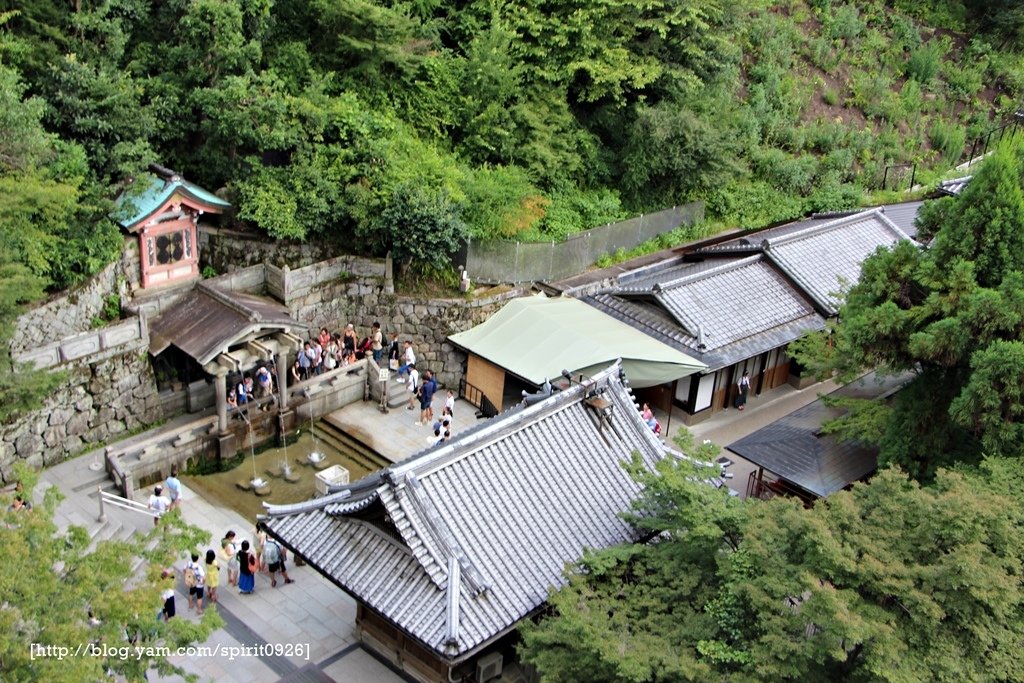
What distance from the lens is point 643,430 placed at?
24.6m

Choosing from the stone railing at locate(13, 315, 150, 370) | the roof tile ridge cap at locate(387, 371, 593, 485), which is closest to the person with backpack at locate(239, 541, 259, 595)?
the roof tile ridge cap at locate(387, 371, 593, 485)

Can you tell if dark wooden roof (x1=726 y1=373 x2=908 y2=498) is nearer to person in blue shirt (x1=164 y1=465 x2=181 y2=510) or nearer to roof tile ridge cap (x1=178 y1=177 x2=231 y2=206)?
person in blue shirt (x1=164 y1=465 x2=181 y2=510)

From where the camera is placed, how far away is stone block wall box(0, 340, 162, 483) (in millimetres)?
28406

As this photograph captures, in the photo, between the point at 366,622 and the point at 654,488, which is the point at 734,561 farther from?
the point at 366,622

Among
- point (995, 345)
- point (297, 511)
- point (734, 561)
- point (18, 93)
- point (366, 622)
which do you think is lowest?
point (366, 622)

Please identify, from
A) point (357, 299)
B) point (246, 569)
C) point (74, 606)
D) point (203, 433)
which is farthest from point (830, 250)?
point (74, 606)

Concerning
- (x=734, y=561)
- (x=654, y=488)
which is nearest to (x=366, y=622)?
(x=654, y=488)

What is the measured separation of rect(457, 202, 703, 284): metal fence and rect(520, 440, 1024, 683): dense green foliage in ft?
54.4

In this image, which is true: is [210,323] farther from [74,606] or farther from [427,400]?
[74,606]

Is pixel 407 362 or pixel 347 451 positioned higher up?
pixel 407 362

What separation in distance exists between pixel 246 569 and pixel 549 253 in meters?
16.7

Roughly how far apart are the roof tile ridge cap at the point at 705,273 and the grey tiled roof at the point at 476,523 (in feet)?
35.2

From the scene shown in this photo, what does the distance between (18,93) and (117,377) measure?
8572 millimetres

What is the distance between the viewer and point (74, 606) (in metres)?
16.2
